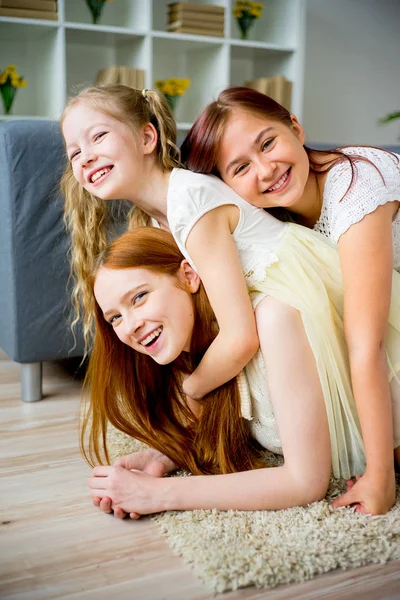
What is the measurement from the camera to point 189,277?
4.43 feet

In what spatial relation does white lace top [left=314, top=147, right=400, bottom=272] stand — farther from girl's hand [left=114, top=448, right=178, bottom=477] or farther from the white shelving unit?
the white shelving unit

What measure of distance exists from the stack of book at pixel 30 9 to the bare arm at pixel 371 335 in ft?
8.49

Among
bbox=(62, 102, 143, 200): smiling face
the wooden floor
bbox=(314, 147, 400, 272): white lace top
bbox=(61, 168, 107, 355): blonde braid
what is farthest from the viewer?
bbox=(61, 168, 107, 355): blonde braid

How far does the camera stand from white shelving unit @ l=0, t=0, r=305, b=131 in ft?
11.3

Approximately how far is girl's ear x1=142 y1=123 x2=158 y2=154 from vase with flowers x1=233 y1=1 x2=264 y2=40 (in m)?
2.61

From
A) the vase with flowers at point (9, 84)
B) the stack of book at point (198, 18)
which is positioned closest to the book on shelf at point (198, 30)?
the stack of book at point (198, 18)

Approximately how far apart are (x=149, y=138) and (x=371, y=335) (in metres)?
0.66

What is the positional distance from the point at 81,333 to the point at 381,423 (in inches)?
36.0

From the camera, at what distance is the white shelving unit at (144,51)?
3436mm

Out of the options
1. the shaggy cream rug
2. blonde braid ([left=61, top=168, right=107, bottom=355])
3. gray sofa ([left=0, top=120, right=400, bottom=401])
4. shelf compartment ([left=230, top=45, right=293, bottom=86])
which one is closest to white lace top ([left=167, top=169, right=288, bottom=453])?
the shaggy cream rug

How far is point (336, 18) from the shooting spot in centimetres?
416

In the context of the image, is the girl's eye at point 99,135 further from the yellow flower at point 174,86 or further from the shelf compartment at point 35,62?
the yellow flower at point 174,86

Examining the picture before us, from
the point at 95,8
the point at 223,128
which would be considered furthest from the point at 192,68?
the point at 223,128

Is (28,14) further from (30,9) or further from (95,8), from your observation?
(95,8)
